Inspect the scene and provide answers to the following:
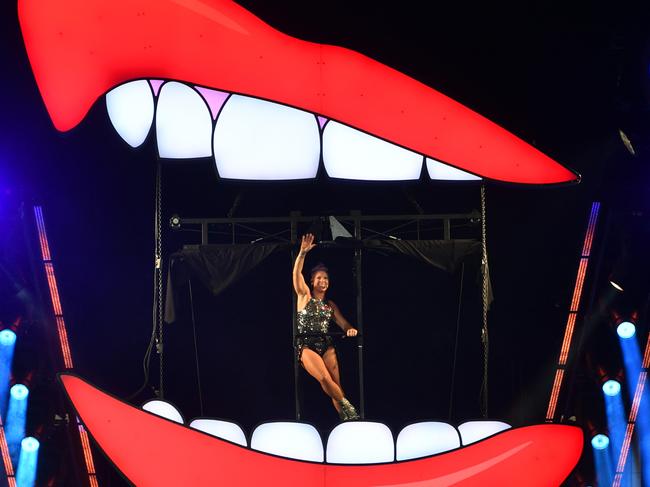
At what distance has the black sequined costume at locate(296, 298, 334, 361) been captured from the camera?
24.4ft

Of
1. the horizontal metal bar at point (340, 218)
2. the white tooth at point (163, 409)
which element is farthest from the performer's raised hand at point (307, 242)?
the white tooth at point (163, 409)

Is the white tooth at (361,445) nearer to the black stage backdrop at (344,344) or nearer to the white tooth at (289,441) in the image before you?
the white tooth at (289,441)

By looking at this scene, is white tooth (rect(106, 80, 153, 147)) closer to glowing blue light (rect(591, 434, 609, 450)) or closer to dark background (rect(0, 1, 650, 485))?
dark background (rect(0, 1, 650, 485))

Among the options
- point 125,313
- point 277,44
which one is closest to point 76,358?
point 125,313

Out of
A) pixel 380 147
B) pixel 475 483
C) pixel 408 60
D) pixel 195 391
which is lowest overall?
pixel 195 391

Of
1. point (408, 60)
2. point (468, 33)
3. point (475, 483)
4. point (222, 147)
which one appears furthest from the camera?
point (468, 33)

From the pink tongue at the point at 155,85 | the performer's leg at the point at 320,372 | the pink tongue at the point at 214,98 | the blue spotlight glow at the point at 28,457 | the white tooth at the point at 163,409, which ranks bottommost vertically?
the blue spotlight glow at the point at 28,457

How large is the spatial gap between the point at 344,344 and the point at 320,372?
48.3 inches

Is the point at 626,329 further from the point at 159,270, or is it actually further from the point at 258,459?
the point at 258,459

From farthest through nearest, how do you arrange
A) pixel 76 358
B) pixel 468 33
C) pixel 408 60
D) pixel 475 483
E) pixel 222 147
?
1. pixel 76 358
2. pixel 468 33
3. pixel 222 147
4. pixel 408 60
5. pixel 475 483

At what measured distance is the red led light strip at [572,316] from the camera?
7871 millimetres

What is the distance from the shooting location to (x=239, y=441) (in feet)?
15.9

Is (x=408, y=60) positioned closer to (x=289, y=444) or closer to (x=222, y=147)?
(x=222, y=147)

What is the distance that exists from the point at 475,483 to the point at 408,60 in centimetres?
189
